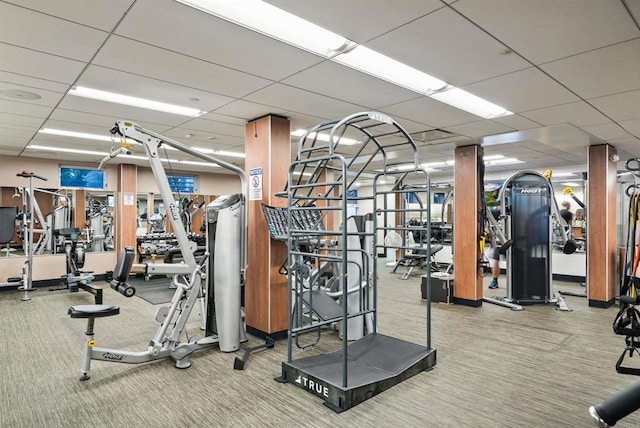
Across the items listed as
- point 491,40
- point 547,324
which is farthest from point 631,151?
point 491,40

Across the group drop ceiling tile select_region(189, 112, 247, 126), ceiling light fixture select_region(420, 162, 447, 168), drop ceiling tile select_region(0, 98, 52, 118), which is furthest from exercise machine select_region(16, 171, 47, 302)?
ceiling light fixture select_region(420, 162, 447, 168)

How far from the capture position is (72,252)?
24.6 feet

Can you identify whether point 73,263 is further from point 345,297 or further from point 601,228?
point 601,228

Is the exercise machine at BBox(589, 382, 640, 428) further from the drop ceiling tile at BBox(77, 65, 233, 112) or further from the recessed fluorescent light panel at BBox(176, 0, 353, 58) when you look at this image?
the drop ceiling tile at BBox(77, 65, 233, 112)

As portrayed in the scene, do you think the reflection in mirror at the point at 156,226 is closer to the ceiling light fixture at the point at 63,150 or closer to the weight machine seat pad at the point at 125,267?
the ceiling light fixture at the point at 63,150

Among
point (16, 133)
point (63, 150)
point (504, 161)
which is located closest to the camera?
point (16, 133)

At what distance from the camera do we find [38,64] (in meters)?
2.96

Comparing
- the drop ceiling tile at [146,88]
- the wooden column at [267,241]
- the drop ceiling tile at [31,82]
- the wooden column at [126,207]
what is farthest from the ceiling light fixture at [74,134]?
the wooden column at [126,207]

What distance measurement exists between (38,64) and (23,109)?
1635 mm

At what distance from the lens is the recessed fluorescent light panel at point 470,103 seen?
380 cm

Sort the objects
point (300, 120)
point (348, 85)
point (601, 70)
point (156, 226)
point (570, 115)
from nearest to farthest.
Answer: point (601, 70), point (348, 85), point (570, 115), point (300, 120), point (156, 226)

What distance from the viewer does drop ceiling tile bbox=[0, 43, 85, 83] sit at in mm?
2760

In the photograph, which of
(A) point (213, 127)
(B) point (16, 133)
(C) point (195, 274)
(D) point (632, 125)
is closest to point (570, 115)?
(D) point (632, 125)

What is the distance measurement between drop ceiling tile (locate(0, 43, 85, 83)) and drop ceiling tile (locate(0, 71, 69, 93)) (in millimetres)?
97
